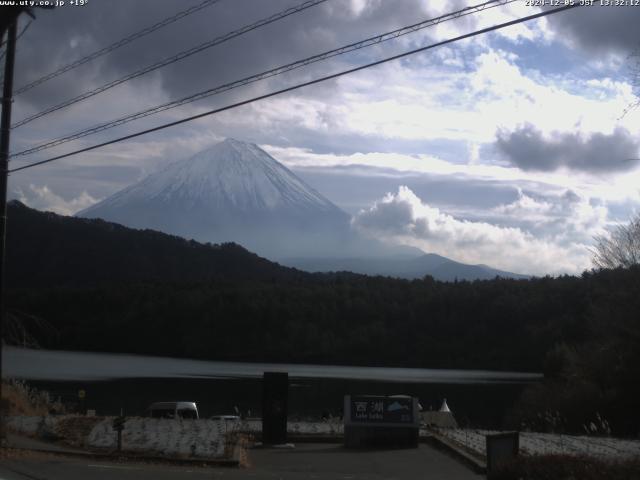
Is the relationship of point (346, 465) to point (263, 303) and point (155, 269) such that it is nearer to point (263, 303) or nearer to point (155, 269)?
point (263, 303)

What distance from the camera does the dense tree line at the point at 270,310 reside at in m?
92.0

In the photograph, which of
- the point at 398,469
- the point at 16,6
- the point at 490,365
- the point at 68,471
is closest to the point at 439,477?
the point at 398,469

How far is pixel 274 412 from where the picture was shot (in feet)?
68.0

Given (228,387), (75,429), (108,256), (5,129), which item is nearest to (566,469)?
(5,129)

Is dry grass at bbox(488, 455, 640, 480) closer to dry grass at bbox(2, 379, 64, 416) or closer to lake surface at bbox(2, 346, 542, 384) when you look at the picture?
dry grass at bbox(2, 379, 64, 416)

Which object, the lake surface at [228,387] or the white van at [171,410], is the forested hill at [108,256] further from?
the white van at [171,410]

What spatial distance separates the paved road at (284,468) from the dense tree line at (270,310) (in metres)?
55.9

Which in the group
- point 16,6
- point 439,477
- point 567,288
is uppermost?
point 567,288

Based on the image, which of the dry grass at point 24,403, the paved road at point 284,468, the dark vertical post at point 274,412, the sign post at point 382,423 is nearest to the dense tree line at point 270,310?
the dry grass at point 24,403

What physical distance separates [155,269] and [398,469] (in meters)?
124

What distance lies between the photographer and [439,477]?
53.9ft

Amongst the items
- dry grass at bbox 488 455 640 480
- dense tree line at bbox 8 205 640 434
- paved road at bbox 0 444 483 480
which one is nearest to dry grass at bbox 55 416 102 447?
paved road at bbox 0 444 483 480

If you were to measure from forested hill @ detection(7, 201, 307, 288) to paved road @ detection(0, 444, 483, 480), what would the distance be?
34.3 metres

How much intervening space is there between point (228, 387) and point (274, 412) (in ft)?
155
